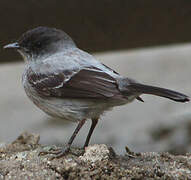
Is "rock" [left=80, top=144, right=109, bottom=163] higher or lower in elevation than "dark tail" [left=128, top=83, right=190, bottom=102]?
lower

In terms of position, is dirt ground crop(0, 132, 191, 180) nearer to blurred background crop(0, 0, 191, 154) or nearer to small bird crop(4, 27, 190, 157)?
small bird crop(4, 27, 190, 157)

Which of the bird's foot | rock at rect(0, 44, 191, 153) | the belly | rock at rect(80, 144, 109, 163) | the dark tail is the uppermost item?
the dark tail

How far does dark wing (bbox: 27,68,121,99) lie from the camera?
411 centimetres

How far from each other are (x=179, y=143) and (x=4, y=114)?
8.77 feet

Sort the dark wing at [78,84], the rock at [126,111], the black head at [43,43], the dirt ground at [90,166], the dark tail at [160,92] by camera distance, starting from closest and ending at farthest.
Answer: the dirt ground at [90,166]
the dark tail at [160,92]
the dark wing at [78,84]
the black head at [43,43]
the rock at [126,111]

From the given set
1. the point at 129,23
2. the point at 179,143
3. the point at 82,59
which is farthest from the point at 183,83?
the point at 82,59

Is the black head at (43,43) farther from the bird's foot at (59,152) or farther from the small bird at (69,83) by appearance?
the bird's foot at (59,152)

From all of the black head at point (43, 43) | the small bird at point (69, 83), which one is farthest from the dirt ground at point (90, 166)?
the black head at point (43, 43)

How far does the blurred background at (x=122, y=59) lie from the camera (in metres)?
4.89

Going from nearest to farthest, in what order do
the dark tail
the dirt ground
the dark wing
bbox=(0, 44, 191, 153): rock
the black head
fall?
the dirt ground < the dark tail < the dark wing < the black head < bbox=(0, 44, 191, 153): rock

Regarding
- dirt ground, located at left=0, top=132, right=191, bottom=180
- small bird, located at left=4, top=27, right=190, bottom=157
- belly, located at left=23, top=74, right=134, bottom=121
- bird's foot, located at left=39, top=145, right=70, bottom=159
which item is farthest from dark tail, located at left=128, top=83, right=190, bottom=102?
bird's foot, located at left=39, top=145, right=70, bottom=159

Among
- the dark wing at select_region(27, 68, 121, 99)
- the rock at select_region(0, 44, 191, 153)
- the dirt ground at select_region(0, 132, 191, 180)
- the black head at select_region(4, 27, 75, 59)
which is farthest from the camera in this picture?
→ the rock at select_region(0, 44, 191, 153)

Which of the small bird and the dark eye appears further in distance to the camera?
the dark eye

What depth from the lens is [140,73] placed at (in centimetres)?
762
